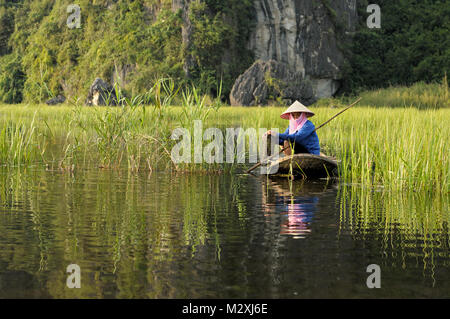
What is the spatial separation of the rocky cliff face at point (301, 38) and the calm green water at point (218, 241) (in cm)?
2615

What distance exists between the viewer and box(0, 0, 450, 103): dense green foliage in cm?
3127

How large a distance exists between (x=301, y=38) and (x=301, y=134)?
25285mm

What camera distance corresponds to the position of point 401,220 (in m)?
6.13

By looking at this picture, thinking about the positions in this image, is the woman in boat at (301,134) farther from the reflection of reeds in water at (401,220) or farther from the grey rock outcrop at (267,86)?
the grey rock outcrop at (267,86)

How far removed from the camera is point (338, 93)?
36.3 meters

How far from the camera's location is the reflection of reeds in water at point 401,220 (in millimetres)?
5004

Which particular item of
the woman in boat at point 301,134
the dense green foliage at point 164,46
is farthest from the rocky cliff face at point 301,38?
the woman in boat at point 301,134

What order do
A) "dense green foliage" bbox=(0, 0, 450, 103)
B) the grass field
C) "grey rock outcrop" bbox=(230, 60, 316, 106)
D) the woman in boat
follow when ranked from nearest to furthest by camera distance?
the grass field, the woman in boat, "grey rock outcrop" bbox=(230, 60, 316, 106), "dense green foliage" bbox=(0, 0, 450, 103)

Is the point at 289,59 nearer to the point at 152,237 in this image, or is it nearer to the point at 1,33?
the point at 1,33

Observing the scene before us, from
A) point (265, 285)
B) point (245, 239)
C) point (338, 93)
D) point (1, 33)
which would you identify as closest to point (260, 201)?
point (245, 239)

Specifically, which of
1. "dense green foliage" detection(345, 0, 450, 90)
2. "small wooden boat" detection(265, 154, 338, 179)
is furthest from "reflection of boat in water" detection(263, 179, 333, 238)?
"dense green foliage" detection(345, 0, 450, 90)

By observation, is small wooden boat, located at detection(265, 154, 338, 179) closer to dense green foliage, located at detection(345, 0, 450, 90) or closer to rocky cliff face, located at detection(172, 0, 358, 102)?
rocky cliff face, located at detection(172, 0, 358, 102)

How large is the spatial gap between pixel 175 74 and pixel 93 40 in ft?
23.7
